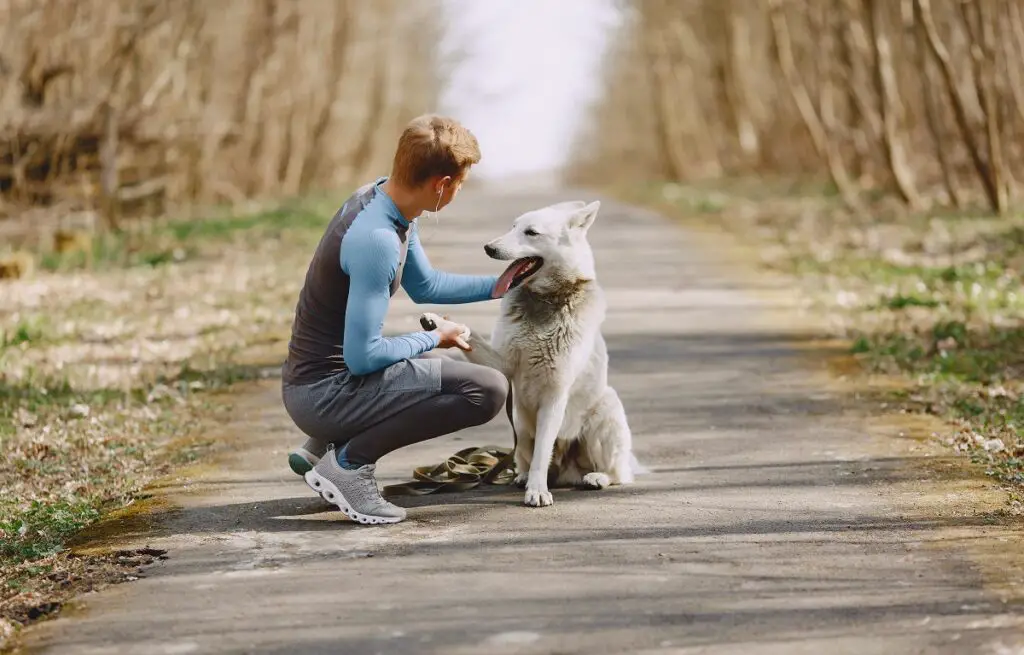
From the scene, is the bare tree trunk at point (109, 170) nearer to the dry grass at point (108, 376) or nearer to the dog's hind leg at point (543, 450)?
the dry grass at point (108, 376)

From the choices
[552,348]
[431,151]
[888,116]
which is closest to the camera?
[431,151]

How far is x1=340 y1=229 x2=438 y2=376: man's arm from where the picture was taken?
21.1ft

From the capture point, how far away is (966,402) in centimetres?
951

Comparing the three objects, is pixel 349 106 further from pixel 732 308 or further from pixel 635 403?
pixel 635 403

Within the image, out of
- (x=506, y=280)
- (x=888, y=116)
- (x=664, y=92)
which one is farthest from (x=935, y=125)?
(x=664, y=92)

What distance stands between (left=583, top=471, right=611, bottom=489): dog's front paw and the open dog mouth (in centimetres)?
108

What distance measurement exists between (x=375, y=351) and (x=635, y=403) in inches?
148

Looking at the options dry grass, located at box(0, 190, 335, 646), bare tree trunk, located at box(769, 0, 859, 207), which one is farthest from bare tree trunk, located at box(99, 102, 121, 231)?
bare tree trunk, located at box(769, 0, 859, 207)

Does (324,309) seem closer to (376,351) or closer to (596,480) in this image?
(376,351)

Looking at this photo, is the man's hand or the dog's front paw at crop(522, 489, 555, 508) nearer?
the man's hand

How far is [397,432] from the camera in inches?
270

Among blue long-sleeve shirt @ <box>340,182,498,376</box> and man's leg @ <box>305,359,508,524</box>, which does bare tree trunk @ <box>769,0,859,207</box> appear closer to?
man's leg @ <box>305,359,508,524</box>

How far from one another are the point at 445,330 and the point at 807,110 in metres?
25.7

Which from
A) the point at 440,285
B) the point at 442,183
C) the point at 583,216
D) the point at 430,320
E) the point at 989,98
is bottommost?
the point at 430,320
